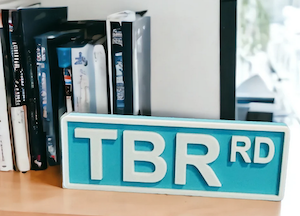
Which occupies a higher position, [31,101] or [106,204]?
[31,101]

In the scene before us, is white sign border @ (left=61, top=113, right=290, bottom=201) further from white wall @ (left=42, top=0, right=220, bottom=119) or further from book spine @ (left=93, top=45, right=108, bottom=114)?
white wall @ (left=42, top=0, right=220, bottom=119)

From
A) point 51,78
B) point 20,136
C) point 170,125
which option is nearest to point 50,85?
point 51,78

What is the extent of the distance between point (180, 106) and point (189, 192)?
281mm

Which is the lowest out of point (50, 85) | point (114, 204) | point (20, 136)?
point (114, 204)

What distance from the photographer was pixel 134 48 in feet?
2.35

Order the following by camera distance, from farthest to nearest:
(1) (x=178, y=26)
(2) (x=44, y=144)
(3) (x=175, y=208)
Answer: (1) (x=178, y=26)
(2) (x=44, y=144)
(3) (x=175, y=208)

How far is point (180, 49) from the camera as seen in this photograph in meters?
0.90

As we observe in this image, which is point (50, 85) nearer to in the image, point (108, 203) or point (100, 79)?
point (100, 79)

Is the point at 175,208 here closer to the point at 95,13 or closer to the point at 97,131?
the point at 97,131

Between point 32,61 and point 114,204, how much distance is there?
0.33 m

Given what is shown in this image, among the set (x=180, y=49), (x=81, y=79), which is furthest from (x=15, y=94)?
(x=180, y=49)

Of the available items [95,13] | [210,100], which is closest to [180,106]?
[210,100]

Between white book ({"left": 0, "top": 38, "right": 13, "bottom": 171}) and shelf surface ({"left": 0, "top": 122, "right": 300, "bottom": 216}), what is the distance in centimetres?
4

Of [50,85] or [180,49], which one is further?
[180,49]
